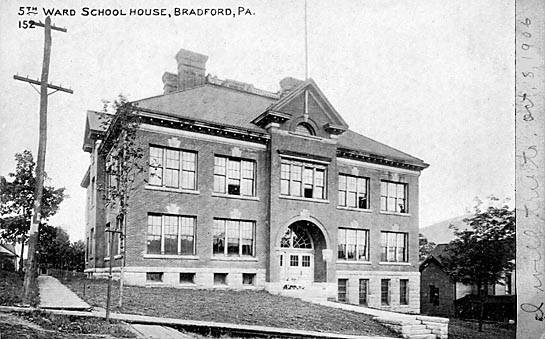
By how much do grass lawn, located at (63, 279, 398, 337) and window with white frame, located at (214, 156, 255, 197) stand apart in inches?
160

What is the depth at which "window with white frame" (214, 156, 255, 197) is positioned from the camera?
1660 centimetres

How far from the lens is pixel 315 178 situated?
1798 cm

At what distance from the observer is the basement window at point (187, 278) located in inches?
616

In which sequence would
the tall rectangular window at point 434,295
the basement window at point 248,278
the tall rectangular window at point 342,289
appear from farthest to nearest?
the tall rectangular window at point 434,295
the tall rectangular window at point 342,289
the basement window at point 248,278

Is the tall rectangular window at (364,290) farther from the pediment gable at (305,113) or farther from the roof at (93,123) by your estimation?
the roof at (93,123)

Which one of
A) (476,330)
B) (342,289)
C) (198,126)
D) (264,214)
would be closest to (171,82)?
(198,126)

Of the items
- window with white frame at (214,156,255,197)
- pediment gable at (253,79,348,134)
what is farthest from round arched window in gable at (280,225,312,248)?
pediment gable at (253,79,348,134)

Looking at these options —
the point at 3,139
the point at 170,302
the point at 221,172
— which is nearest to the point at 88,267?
the point at 221,172

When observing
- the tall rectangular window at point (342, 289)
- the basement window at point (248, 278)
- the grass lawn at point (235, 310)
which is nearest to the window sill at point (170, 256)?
the grass lawn at point (235, 310)

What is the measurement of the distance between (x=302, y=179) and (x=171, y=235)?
Result: 489cm

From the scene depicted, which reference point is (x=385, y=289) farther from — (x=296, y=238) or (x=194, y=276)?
(x=194, y=276)

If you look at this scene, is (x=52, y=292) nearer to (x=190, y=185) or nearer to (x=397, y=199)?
(x=190, y=185)

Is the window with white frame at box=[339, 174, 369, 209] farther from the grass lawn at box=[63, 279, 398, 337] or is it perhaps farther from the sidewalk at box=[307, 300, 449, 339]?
the sidewalk at box=[307, 300, 449, 339]

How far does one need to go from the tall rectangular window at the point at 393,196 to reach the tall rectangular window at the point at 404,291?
2.99 metres
